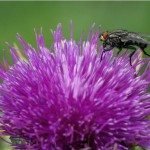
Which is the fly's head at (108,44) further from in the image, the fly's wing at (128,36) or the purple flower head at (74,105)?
the purple flower head at (74,105)

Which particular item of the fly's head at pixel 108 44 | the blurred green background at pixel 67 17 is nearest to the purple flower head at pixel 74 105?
the fly's head at pixel 108 44

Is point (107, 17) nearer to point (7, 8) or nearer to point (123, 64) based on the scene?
point (7, 8)

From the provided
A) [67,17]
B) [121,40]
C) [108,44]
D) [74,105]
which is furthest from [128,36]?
[67,17]

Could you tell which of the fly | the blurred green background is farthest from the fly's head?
the blurred green background

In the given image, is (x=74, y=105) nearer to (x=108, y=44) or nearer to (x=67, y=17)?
(x=108, y=44)

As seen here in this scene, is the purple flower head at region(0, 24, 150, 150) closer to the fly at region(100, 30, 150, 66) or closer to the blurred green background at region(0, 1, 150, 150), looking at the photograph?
the fly at region(100, 30, 150, 66)

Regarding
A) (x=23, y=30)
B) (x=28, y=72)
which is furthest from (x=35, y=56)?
(x=23, y=30)
